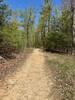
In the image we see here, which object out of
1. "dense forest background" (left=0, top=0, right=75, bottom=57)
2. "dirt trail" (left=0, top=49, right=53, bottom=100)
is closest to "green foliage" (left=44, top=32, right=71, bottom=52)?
"dense forest background" (left=0, top=0, right=75, bottom=57)

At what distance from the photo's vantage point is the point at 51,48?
3797cm

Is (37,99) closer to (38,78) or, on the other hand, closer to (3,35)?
(38,78)

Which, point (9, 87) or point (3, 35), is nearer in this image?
point (9, 87)

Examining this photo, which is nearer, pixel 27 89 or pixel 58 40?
pixel 27 89

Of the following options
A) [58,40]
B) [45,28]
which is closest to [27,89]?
[58,40]

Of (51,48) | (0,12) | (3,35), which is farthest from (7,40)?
(51,48)

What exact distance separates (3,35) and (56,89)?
12.0 metres

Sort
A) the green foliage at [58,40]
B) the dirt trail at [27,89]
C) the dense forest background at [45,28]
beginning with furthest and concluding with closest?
the green foliage at [58,40]
the dense forest background at [45,28]
the dirt trail at [27,89]

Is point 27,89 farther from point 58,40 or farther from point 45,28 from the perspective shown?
point 45,28

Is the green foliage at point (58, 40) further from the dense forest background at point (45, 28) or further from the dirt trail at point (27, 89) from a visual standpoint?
the dirt trail at point (27, 89)

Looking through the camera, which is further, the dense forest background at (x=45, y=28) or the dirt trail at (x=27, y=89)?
the dense forest background at (x=45, y=28)

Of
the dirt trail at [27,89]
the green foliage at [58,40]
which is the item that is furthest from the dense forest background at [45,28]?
the dirt trail at [27,89]

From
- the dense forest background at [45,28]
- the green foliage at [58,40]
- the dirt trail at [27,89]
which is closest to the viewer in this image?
the dirt trail at [27,89]

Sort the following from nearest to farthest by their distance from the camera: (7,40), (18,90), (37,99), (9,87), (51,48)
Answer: (37,99)
(18,90)
(9,87)
(7,40)
(51,48)
